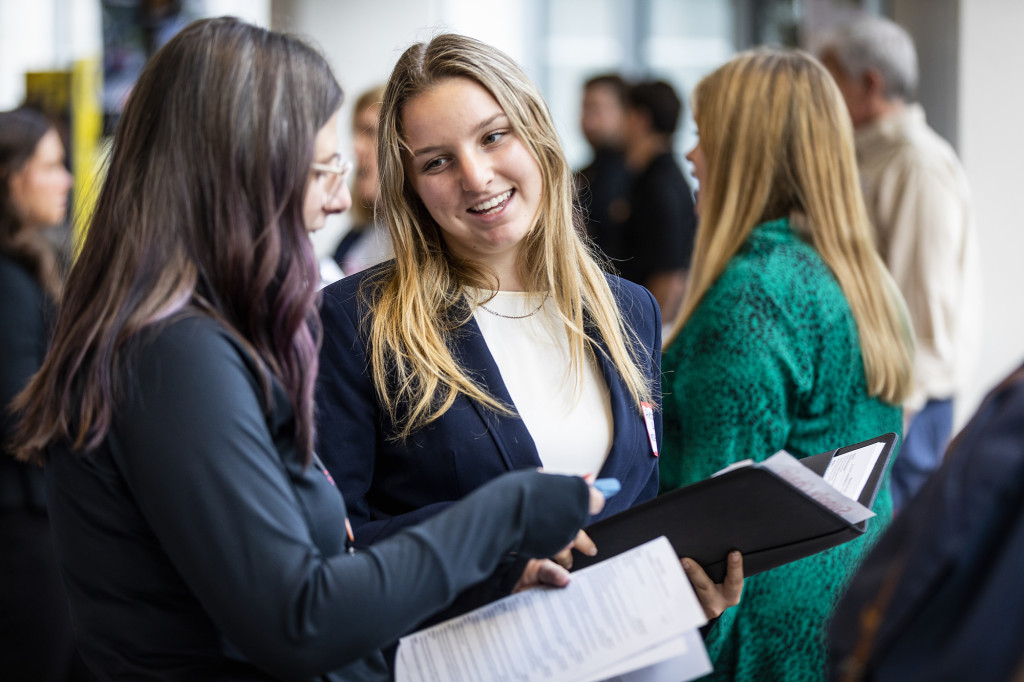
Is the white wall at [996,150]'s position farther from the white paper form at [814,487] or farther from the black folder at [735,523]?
the white paper form at [814,487]

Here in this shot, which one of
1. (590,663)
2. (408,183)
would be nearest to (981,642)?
(590,663)

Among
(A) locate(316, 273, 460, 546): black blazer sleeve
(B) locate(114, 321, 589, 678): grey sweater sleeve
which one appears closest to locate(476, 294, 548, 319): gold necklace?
(A) locate(316, 273, 460, 546): black blazer sleeve

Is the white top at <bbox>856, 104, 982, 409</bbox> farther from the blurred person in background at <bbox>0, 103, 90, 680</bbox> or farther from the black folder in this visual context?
the blurred person in background at <bbox>0, 103, 90, 680</bbox>

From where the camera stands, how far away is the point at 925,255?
3412 millimetres

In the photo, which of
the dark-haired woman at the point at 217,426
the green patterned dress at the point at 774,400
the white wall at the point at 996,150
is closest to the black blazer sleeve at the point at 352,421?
the dark-haired woman at the point at 217,426

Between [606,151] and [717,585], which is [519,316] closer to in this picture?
[717,585]

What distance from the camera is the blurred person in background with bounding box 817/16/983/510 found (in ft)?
11.2

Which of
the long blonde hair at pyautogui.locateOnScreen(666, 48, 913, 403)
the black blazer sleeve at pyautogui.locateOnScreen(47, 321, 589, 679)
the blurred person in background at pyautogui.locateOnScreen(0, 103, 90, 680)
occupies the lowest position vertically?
the blurred person in background at pyautogui.locateOnScreen(0, 103, 90, 680)

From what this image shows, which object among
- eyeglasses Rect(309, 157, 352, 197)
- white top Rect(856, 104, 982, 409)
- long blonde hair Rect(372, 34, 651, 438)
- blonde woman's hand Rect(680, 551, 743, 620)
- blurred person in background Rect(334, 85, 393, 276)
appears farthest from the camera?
blurred person in background Rect(334, 85, 393, 276)

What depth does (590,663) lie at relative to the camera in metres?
1.29

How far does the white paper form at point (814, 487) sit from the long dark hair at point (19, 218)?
2.23 metres

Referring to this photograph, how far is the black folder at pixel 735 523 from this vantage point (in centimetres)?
137

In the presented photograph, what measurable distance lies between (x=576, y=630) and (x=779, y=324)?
0.92m

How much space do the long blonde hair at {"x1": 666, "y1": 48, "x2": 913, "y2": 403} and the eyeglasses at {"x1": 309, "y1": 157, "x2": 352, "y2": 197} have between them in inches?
40.5
